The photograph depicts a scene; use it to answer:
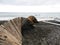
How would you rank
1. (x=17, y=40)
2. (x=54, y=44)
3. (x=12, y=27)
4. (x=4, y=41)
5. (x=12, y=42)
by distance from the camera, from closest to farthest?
(x=4, y=41) < (x=12, y=42) < (x=17, y=40) < (x=12, y=27) < (x=54, y=44)

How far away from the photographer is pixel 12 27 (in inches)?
161

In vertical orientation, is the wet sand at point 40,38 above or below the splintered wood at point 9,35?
below

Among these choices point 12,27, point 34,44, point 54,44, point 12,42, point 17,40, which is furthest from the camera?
point 54,44

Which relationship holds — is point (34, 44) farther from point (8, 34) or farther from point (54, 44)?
point (8, 34)

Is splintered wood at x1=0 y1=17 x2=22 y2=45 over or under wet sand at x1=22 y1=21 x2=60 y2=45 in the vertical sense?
over

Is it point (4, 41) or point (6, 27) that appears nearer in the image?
point (4, 41)

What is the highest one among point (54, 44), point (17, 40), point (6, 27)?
point (6, 27)

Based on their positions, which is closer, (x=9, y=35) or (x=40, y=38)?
(x=9, y=35)

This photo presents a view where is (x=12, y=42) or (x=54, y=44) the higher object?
(x=12, y=42)

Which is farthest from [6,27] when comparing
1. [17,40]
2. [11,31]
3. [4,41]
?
[4,41]

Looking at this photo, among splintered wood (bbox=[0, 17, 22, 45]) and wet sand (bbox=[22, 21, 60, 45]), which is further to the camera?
wet sand (bbox=[22, 21, 60, 45])

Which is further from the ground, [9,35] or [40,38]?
[9,35]

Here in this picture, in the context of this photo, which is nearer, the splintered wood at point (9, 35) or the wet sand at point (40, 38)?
the splintered wood at point (9, 35)

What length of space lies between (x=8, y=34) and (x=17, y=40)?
27 cm
